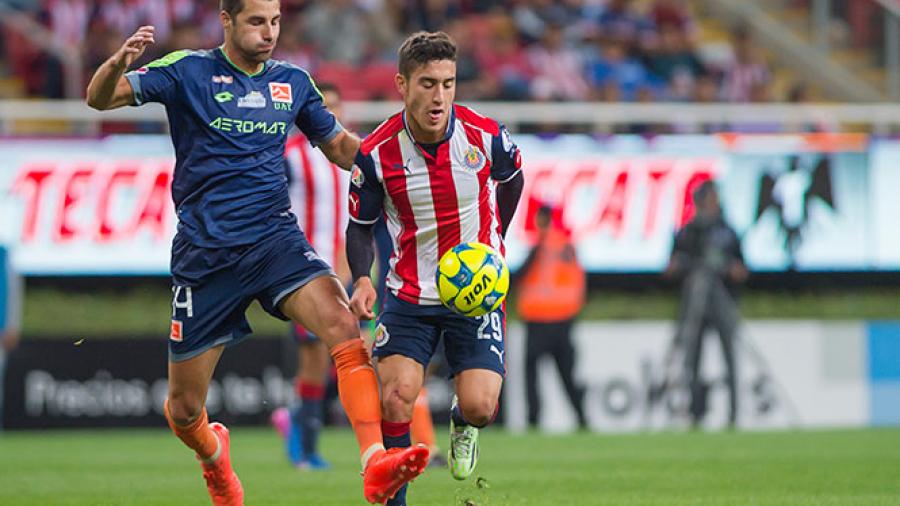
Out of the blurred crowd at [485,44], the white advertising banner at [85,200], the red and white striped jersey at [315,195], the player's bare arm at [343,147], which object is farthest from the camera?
the blurred crowd at [485,44]

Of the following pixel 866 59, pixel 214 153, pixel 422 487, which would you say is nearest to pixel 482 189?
pixel 214 153

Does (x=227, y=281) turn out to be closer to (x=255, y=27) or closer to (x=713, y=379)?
(x=255, y=27)

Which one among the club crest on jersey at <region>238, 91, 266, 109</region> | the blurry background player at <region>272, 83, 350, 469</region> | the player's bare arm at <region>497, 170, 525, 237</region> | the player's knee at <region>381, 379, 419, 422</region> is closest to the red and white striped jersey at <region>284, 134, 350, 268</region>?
the blurry background player at <region>272, 83, 350, 469</region>

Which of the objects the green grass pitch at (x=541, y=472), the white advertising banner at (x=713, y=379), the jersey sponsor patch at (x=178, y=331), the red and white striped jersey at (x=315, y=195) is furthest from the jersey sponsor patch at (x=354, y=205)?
the white advertising banner at (x=713, y=379)

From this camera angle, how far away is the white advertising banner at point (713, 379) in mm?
17203

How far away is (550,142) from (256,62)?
10690mm

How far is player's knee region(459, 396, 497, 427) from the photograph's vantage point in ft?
24.4

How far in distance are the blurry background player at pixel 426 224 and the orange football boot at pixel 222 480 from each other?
2.72ft

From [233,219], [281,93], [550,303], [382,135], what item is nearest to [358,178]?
[382,135]

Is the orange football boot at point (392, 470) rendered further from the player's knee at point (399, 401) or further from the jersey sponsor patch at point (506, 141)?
the jersey sponsor patch at point (506, 141)

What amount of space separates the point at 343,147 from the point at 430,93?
618 mm

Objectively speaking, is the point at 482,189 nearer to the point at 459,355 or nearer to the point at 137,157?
the point at 459,355

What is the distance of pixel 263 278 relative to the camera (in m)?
7.19

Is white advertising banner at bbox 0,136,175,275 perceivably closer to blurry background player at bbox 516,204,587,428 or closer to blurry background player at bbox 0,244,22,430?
blurry background player at bbox 0,244,22,430
